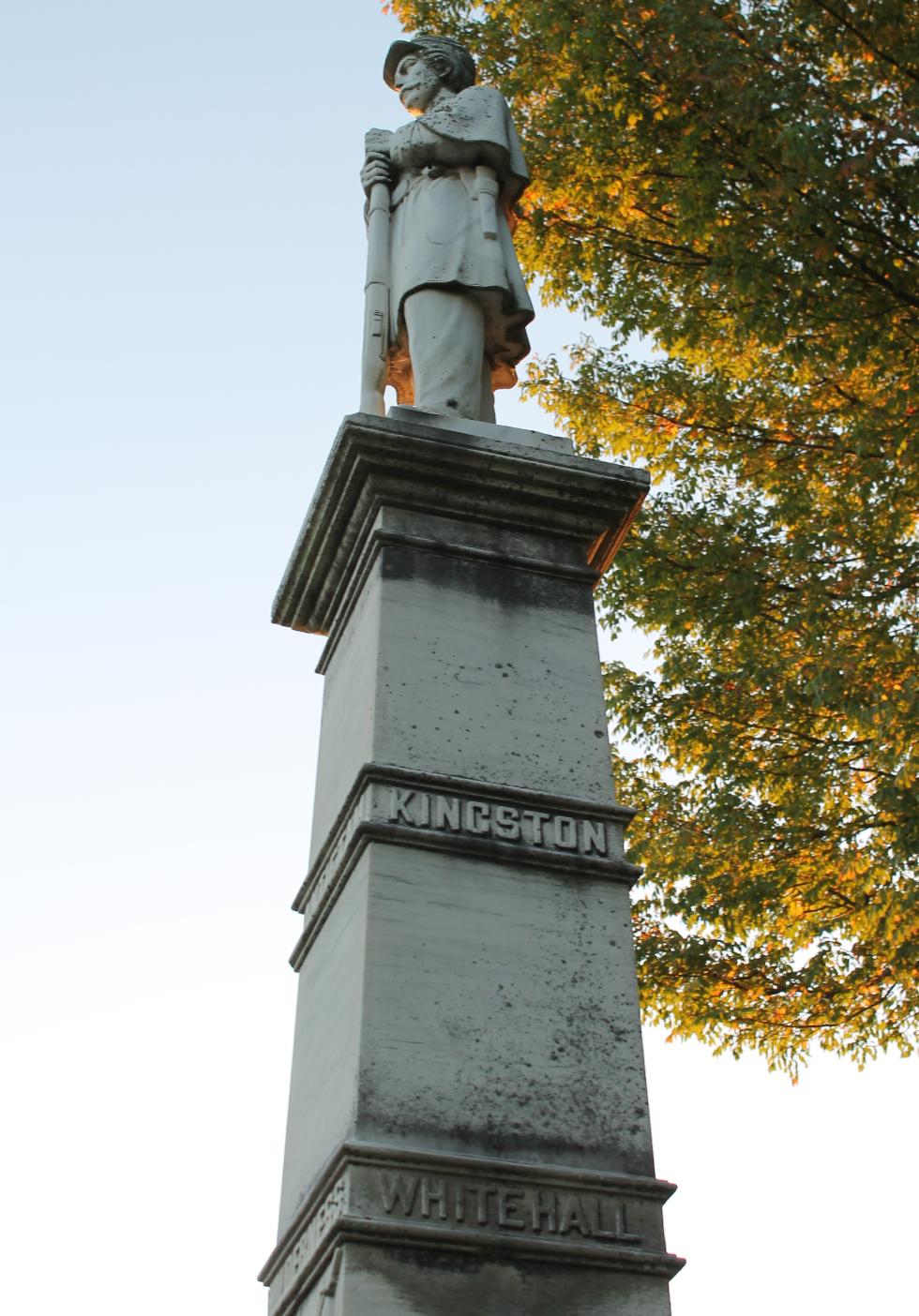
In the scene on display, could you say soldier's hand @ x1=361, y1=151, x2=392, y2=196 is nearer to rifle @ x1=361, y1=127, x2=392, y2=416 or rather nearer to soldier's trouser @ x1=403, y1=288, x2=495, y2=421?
rifle @ x1=361, y1=127, x2=392, y2=416

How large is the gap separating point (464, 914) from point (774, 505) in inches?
233

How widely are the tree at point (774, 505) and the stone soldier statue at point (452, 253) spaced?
255cm

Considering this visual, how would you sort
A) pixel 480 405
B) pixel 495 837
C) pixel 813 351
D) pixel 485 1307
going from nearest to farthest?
pixel 485 1307
pixel 495 837
pixel 480 405
pixel 813 351

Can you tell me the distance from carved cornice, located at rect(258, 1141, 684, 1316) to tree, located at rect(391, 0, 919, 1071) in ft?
14.0

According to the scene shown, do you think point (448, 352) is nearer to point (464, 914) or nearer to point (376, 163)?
point (376, 163)

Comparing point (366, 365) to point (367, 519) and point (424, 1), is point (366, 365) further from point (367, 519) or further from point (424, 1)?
point (424, 1)

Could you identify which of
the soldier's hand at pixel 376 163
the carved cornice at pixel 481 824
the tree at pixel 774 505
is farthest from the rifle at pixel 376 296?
the tree at pixel 774 505

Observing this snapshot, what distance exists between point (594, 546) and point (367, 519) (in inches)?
31.5

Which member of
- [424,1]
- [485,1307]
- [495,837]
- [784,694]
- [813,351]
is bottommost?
[485,1307]

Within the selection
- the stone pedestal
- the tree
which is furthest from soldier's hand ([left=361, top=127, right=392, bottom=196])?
the tree

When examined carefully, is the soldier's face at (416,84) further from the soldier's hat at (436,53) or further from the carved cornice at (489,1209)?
the carved cornice at (489,1209)

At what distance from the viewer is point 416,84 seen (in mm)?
6707

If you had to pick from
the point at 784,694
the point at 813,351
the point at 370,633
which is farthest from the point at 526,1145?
the point at 813,351

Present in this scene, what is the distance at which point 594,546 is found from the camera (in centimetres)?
547
